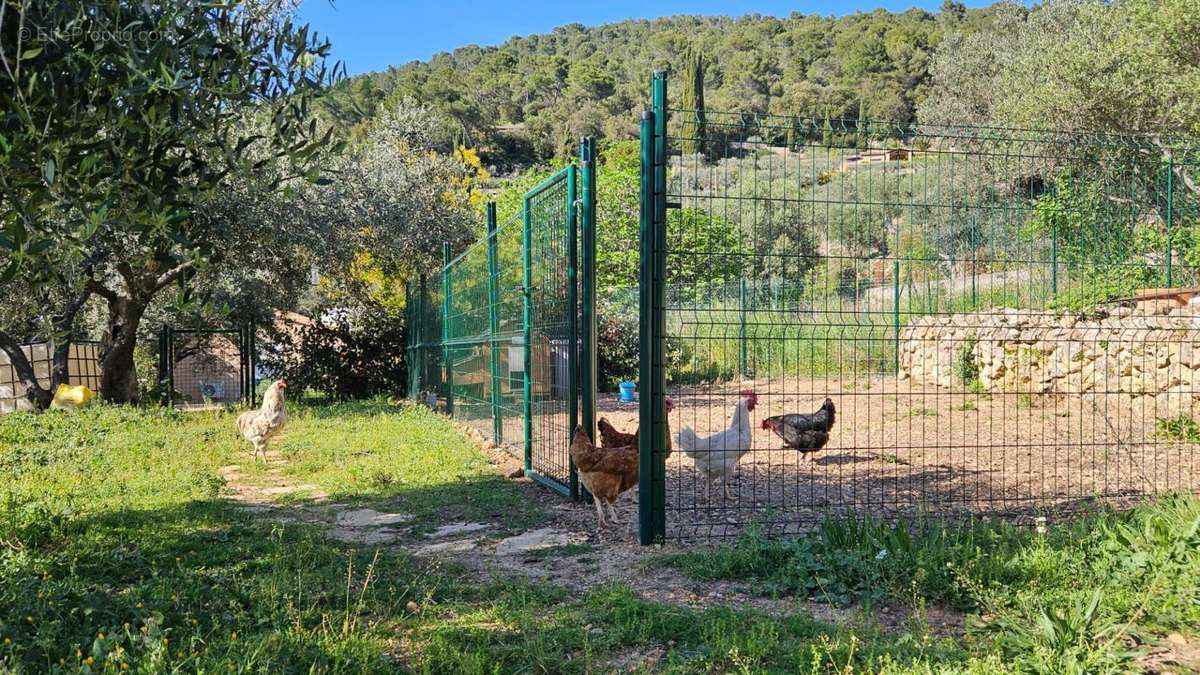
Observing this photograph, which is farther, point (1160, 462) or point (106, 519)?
point (1160, 462)

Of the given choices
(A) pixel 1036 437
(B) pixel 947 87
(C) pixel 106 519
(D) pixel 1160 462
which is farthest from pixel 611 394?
(B) pixel 947 87

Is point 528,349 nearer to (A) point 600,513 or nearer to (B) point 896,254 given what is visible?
(A) point 600,513

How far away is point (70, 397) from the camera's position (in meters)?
15.1

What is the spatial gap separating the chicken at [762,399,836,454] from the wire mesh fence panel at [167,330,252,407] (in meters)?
12.4

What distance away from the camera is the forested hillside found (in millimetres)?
51438

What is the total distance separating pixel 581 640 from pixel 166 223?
2.15 m

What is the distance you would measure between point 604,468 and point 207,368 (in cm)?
1747

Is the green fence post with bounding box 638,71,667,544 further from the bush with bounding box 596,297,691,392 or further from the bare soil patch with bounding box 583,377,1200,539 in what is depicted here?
the bush with bounding box 596,297,691,392

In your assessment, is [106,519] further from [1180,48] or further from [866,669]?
[1180,48]

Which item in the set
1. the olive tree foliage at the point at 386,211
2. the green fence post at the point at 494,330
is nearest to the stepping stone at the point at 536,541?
the green fence post at the point at 494,330

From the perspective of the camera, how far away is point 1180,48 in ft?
54.7

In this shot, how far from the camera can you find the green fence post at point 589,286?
21.4 feet

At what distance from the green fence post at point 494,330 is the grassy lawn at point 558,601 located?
10.2 ft

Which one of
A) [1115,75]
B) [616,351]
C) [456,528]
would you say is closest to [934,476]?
[456,528]
